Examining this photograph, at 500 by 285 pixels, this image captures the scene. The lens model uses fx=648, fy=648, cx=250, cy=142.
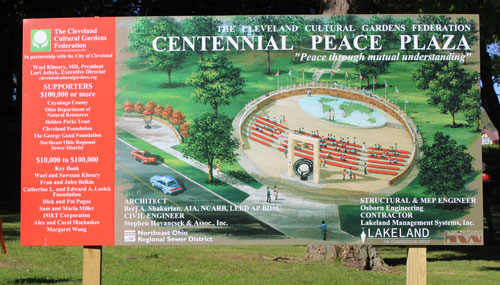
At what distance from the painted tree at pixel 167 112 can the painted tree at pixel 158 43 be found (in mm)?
244

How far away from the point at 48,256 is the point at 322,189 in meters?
7.59

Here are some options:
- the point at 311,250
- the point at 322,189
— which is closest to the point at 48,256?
the point at 311,250

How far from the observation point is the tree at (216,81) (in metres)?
6.79

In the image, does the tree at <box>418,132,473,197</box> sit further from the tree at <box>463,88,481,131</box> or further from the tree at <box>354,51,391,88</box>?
the tree at <box>354,51,391,88</box>

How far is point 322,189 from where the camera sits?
22.1ft

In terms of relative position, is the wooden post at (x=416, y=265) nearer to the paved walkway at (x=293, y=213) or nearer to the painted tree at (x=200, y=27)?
the paved walkway at (x=293, y=213)

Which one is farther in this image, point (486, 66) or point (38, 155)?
point (486, 66)

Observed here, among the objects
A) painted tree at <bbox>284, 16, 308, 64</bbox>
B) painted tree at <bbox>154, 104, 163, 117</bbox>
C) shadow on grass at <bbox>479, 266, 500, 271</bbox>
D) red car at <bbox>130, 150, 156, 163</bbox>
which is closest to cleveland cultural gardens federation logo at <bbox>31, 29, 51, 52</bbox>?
painted tree at <bbox>154, 104, 163, 117</bbox>

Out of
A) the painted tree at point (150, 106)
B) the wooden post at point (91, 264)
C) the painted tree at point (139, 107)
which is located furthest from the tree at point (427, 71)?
the wooden post at point (91, 264)

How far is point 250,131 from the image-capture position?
22.7 ft

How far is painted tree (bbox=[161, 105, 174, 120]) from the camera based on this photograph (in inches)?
269

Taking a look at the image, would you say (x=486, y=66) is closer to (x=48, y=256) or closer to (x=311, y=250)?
(x=311, y=250)

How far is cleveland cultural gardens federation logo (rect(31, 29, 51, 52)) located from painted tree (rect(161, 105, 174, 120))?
138cm

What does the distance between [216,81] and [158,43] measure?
738 mm
